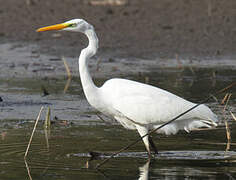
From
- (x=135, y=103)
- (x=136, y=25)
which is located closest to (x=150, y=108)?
(x=135, y=103)

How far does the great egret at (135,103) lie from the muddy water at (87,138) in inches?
13.0

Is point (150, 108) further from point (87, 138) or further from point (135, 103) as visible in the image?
point (87, 138)

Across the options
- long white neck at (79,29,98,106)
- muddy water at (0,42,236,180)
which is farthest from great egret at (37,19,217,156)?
muddy water at (0,42,236,180)

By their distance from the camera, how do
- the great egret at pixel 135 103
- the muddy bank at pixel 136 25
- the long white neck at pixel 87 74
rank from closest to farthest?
the long white neck at pixel 87 74, the great egret at pixel 135 103, the muddy bank at pixel 136 25

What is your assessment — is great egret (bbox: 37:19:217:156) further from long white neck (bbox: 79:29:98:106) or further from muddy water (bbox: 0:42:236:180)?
muddy water (bbox: 0:42:236:180)

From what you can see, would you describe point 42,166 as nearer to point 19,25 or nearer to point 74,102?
point 74,102

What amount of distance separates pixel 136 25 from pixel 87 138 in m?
9.30

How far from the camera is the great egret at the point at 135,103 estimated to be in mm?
7746

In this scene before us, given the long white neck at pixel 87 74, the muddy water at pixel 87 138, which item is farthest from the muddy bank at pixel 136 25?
the long white neck at pixel 87 74

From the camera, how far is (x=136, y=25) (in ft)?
57.0

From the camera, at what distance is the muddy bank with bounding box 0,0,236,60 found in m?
15.9

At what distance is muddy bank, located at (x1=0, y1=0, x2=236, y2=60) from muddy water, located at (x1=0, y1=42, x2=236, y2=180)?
98.1 inches

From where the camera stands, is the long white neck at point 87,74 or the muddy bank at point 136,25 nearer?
the long white neck at point 87,74

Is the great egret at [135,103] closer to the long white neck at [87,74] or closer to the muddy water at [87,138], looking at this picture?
the long white neck at [87,74]
